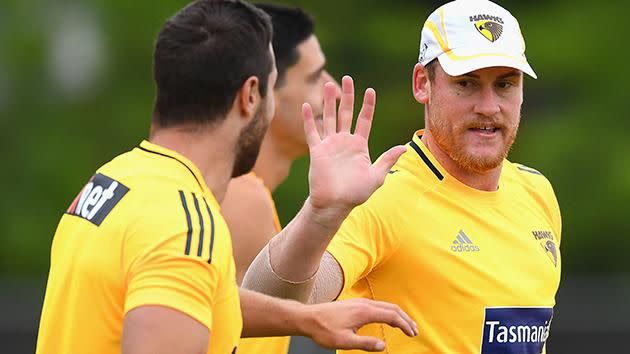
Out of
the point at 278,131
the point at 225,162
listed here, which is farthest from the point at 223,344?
the point at 278,131

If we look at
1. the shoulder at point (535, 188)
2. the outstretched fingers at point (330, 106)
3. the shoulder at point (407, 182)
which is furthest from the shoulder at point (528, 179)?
the outstretched fingers at point (330, 106)

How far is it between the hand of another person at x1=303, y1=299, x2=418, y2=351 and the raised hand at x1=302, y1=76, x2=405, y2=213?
1.07 ft

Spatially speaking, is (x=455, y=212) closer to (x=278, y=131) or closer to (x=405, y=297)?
(x=405, y=297)

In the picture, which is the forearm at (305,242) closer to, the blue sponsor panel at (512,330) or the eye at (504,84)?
the blue sponsor panel at (512,330)

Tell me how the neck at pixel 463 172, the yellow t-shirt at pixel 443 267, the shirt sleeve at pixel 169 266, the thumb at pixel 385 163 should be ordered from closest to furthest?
the shirt sleeve at pixel 169 266
the thumb at pixel 385 163
the yellow t-shirt at pixel 443 267
the neck at pixel 463 172

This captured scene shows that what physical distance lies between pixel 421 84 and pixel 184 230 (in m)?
1.67

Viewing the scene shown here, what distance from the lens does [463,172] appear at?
16.6ft

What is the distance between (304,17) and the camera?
698cm

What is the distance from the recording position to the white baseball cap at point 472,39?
16.0 feet

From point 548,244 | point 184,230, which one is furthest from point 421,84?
point 184,230

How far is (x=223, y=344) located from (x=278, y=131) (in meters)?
2.95

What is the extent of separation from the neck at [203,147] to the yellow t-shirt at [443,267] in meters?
0.58

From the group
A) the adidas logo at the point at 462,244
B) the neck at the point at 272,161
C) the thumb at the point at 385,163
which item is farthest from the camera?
the neck at the point at 272,161

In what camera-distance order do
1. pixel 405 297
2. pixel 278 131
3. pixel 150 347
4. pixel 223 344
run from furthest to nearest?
1. pixel 278 131
2. pixel 405 297
3. pixel 223 344
4. pixel 150 347
